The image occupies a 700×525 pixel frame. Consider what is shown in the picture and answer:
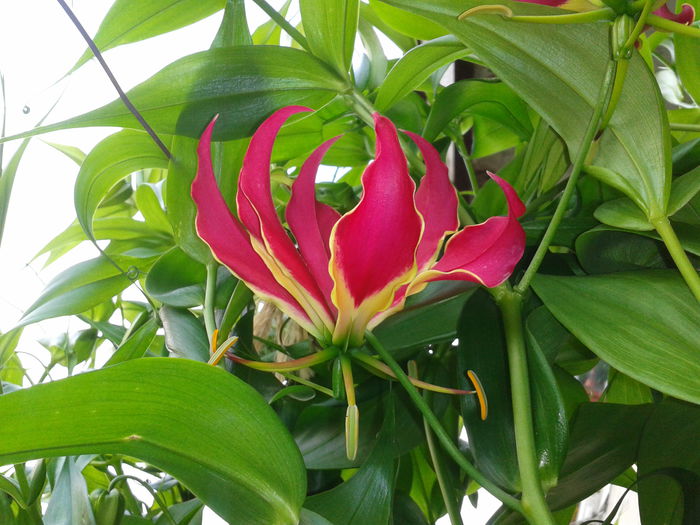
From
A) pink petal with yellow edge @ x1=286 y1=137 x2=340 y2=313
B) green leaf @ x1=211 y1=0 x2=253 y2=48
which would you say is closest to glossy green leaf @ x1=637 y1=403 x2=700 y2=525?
pink petal with yellow edge @ x1=286 y1=137 x2=340 y2=313

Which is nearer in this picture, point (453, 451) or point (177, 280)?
point (453, 451)

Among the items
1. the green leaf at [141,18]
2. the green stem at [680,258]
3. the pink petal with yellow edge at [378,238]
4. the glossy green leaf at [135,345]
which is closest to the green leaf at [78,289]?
the glossy green leaf at [135,345]

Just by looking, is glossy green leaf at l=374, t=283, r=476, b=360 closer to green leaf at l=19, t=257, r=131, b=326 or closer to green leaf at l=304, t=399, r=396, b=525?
green leaf at l=304, t=399, r=396, b=525

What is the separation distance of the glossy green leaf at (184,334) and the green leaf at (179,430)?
0.15 meters

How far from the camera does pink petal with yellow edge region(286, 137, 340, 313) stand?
0.34 m

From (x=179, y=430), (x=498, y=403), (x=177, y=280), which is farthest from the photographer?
(x=177, y=280)

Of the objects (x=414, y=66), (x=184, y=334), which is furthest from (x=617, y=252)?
(x=184, y=334)

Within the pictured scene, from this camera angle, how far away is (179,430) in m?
0.27

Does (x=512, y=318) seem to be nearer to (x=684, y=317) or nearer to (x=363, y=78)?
(x=684, y=317)

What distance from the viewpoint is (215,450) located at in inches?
11.1

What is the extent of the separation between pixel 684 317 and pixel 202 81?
28 centimetres

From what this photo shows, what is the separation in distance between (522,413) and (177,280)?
26cm

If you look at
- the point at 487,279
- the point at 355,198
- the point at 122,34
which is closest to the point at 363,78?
the point at 355,198

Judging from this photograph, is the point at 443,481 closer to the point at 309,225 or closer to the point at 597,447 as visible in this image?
the point at 597,447
